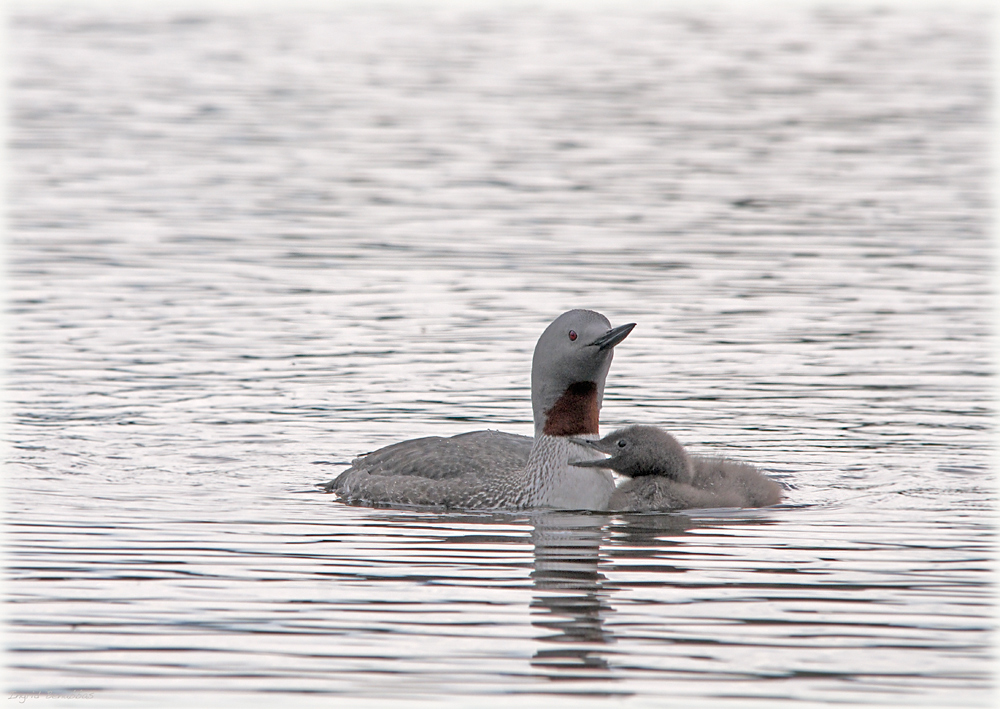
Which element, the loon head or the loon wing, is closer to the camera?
the loon head

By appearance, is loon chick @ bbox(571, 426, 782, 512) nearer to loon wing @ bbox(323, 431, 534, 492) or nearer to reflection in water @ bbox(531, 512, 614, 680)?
reflection in water @ bbox(531, 512, 614, 680)

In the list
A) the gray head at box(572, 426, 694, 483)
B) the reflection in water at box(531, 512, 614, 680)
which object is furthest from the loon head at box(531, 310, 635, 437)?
the reflection in water at box(531, 512, 614, 680)

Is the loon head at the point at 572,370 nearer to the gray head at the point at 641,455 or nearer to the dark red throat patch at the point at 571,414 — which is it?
the dark red throat patch at the point at 571,414

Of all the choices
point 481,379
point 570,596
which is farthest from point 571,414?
point 481,379

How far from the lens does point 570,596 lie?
766 cm

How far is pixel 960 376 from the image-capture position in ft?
42.1

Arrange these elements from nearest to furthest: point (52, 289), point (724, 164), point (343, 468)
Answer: point (343, 468) → point (52, 289) → point (724, 164)

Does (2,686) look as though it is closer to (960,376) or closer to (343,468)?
(343,468)

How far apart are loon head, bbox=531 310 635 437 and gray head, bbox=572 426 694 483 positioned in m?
0.15

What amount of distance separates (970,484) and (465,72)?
26094mm

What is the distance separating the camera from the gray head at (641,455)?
9648 mm

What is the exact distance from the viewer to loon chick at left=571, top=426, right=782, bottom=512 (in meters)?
9.59

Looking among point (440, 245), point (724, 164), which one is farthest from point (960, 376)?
point (724, 164)

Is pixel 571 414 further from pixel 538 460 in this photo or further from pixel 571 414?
pixel 538 460
